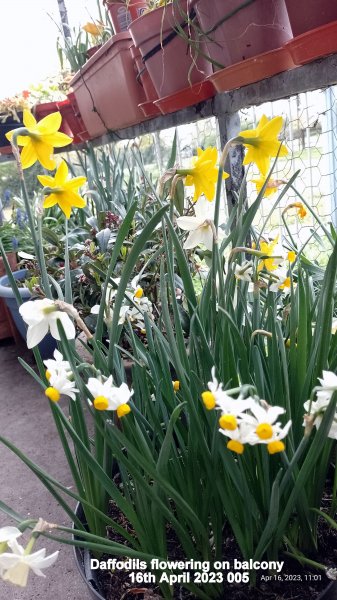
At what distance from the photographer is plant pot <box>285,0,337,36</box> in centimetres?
A: 64

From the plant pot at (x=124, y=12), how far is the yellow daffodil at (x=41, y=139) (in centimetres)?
115

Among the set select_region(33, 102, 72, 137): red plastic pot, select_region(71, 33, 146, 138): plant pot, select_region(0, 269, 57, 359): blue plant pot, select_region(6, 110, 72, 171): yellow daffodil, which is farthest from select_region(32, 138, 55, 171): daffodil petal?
select_region(33, 102, 72, 137): red plastic pot

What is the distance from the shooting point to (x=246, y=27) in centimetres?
78

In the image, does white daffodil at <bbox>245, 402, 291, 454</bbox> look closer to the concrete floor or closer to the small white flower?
the small white flower

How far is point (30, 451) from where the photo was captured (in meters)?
1.32

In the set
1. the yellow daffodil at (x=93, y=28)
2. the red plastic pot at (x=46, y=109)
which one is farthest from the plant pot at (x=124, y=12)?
the red plastic pot at (x=46, y=109)

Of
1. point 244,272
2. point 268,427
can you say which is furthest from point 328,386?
point 244,272

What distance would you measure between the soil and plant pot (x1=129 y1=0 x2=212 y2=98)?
2.81 ft

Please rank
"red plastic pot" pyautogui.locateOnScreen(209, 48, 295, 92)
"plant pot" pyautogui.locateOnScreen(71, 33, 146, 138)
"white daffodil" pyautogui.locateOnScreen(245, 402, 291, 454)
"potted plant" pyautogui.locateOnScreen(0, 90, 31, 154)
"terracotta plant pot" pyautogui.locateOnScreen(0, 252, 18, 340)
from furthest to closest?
"potted plant" pyautogui.locateOnScreen(0, 90, 31, 154)
"terracotta plant pot" pyautogui.locateOnScreen(0, 252, 18, 340)
"plant pot" pyautogui.locateOnScreen(71, 33, 146, 138)
"red plastic pot" pyautogui.locateOnScreen(209, 48, 295, 92)
"white daffodil" pyautogui.locateOnScreen(245, 402, 291, 454)

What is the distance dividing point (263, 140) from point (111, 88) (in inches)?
43.7

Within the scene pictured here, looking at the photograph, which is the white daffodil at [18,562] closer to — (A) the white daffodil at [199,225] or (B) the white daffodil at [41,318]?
(B) the white daffodil at [41,318]

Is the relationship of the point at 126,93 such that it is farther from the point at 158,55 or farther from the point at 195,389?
the point at 195,389

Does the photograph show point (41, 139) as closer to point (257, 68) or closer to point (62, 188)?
point (62, 188)

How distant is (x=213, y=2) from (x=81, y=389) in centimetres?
70
